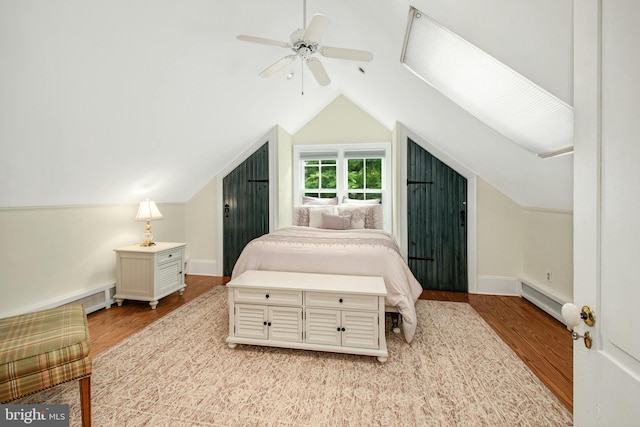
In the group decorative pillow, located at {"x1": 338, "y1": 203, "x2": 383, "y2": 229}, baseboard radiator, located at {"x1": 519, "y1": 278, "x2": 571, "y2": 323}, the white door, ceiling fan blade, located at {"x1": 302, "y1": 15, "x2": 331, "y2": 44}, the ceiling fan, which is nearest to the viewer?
the white door

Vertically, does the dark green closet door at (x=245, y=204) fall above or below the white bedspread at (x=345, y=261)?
above

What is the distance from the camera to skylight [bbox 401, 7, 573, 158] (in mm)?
1621

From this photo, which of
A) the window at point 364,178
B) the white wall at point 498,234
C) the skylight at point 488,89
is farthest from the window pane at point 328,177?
the skylight at point 488,89

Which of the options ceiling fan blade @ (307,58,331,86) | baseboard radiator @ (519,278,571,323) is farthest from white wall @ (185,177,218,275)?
baseboard radiator @ (519,278,571,323)

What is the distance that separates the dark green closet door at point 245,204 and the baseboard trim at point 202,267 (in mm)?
179

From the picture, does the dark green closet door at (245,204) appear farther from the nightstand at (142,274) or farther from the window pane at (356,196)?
the window pane at (356,196)

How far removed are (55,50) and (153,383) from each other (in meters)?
2.10

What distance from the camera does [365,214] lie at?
3887 millimetres

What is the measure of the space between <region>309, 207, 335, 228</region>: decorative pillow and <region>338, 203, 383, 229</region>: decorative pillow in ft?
0.50

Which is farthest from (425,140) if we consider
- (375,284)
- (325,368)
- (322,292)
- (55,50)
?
(55,50)

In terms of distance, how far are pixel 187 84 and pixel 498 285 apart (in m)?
4.14

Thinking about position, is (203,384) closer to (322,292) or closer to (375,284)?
(322,292)

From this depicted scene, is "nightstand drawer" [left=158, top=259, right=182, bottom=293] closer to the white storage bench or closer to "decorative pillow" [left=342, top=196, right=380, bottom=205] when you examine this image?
the white storage bench

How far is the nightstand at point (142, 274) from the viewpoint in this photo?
3156 millimetres
